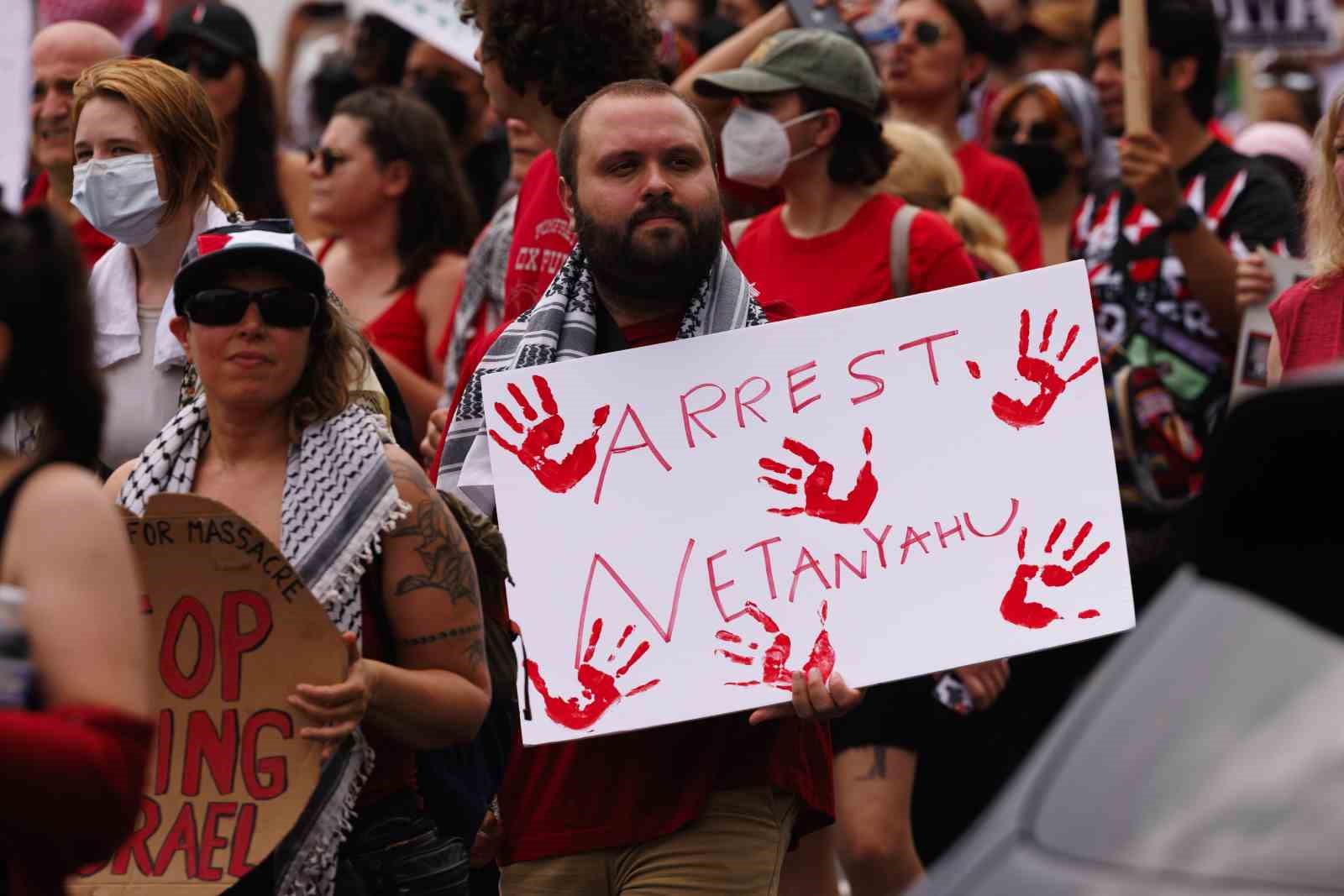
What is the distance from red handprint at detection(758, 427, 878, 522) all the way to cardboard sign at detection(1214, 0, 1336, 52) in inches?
251

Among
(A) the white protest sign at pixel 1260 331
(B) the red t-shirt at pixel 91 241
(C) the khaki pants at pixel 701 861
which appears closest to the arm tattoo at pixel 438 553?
(C) the khaki pants at pixel 701 861

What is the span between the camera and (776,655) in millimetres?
4176

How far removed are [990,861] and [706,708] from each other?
1957 millimetres

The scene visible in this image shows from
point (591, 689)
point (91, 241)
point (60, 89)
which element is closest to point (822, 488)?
point (591, 689)

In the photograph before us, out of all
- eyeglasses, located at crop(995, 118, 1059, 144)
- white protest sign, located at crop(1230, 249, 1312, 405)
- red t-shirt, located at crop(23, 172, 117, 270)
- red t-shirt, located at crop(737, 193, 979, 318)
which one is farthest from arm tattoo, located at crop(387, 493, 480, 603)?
eyeglasses, located at crop(995, 118, 1059, 144)

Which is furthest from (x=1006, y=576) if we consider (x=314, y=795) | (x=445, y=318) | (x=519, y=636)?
(x=445, y=318)

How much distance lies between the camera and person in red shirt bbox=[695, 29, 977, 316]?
6.01 m

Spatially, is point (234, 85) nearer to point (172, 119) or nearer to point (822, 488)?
point (172, 119)

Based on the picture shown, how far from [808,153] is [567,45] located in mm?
757

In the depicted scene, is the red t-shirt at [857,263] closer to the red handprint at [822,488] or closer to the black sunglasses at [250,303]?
the red handprint at [822,488]

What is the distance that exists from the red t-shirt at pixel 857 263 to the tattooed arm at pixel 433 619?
1.67m

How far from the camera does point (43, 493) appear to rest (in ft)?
9.18

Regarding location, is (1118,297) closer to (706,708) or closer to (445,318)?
(445,318)

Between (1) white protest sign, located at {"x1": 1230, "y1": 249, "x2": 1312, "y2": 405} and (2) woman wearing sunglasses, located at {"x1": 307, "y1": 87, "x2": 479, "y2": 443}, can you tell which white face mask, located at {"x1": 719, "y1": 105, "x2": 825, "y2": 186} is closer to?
(1) white protest sign, located at {"x1": 1230, "y1": 249, "x2": 1312, "y2": 405}
